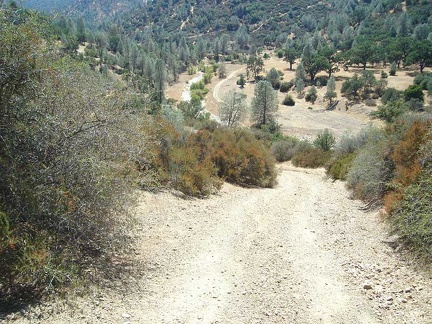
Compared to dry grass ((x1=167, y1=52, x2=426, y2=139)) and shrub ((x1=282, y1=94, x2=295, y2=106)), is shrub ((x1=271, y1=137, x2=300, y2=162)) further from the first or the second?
shrub ((x1=282, y1=94, x2=295, y2=106))

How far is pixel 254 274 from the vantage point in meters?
8.23

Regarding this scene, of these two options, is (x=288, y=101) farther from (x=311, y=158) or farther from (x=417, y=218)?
(x=417, y=218)

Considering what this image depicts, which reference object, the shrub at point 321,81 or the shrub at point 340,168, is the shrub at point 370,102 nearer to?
the shrub at point 321,81

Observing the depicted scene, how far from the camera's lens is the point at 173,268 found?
8258 millimetres

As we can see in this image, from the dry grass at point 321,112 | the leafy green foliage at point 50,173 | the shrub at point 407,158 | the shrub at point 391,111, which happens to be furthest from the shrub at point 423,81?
the leafy green foliage at point 50,173

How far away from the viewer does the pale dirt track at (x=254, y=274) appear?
639cm

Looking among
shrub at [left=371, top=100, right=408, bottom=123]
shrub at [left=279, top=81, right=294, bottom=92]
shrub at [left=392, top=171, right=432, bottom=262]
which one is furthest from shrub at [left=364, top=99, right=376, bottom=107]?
shrub at [left=392, top=171, right=432, bottom=262]

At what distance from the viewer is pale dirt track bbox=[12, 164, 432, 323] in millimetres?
6395

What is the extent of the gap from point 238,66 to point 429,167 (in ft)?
377

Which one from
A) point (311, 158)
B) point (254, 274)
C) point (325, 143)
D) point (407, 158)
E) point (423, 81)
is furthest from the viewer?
point (423, 81)

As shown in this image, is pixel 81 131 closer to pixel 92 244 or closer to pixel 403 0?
pixel 92 244

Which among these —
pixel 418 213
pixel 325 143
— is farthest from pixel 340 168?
pixel 418 213

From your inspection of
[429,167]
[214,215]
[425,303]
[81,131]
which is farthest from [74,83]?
[429,167]

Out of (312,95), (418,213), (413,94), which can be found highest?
(418,213)
